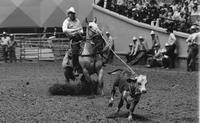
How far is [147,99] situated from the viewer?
48.0ft

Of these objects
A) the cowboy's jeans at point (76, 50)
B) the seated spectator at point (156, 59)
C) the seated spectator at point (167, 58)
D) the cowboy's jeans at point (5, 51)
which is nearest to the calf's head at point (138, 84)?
the cowboy's jeans at point (76, 50)

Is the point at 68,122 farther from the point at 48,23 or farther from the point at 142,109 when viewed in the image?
the point at 48,23

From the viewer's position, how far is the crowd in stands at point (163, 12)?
2584 cm

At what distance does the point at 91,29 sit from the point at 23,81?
607 centimetres

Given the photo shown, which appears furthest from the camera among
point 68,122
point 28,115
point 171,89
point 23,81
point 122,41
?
point 122,41

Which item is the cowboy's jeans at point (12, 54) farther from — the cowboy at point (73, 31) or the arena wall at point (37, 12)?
the cowboy at point (73, 31)

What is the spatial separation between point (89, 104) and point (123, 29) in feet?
61.0

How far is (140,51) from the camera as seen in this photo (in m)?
28.4

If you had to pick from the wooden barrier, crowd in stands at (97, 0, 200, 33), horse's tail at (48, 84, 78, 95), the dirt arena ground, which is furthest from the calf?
the wooden barrier

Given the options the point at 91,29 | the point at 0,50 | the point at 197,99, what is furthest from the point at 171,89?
the point at 0,50

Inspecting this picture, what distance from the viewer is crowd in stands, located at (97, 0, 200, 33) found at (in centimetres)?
2584

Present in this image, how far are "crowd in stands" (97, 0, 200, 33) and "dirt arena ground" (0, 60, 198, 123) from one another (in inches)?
211

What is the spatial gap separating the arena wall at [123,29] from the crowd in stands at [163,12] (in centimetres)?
36

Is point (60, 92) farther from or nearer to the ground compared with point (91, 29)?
nearer to the ground
